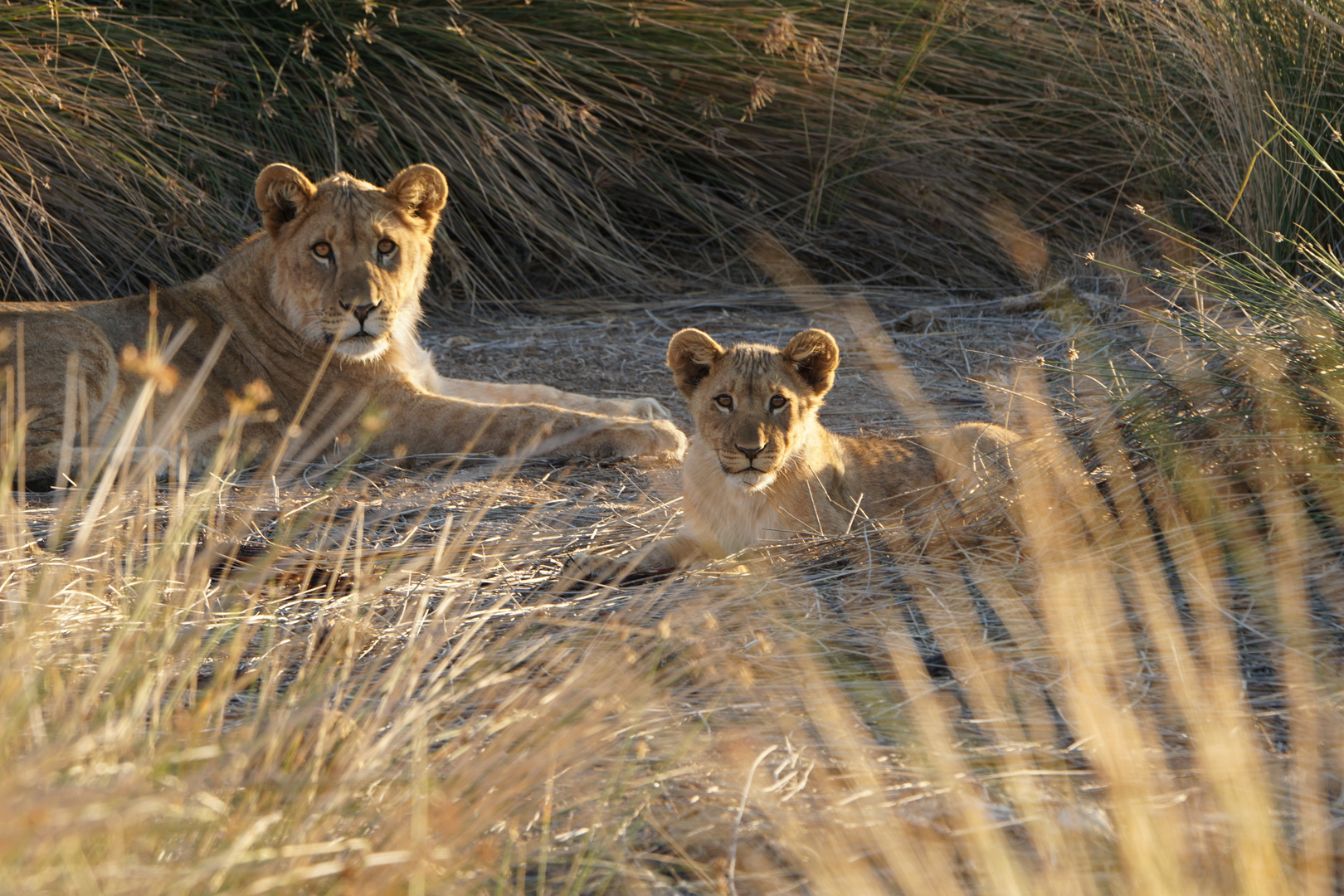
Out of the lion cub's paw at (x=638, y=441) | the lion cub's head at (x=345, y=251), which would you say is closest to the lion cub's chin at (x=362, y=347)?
the lion cub's head at (x=345, y=251)

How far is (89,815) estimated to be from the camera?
130 cm

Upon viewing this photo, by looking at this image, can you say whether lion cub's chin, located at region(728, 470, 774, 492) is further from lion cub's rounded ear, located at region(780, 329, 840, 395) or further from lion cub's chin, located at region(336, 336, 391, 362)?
lion cub's chin, located at region(336, 336, 391, 362)

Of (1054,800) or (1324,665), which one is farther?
(1324,665)

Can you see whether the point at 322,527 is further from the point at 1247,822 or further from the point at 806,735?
the point at 1247,822

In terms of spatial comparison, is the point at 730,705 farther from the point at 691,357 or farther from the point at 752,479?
the point at 691,357

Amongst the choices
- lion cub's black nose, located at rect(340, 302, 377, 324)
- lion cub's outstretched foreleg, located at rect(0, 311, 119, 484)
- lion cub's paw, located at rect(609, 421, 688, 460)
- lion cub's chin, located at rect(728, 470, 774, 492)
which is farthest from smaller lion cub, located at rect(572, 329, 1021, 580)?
lion cub's outstretched foreleg, located at rect(0, 311, 119, 484)

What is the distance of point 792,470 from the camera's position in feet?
11.9

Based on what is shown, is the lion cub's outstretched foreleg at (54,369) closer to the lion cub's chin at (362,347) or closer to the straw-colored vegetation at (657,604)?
the straw-colored vegetation at (657,604)

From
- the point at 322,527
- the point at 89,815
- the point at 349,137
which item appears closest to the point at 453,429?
the point at 322,527

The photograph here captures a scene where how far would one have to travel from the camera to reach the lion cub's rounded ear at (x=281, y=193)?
4711mm

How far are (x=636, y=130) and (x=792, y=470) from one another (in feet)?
14.1

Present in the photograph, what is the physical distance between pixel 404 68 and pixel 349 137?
0.51 m

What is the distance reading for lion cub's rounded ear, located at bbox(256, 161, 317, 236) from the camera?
4711 millimetres

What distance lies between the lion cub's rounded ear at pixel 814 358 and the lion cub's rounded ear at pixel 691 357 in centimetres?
21
